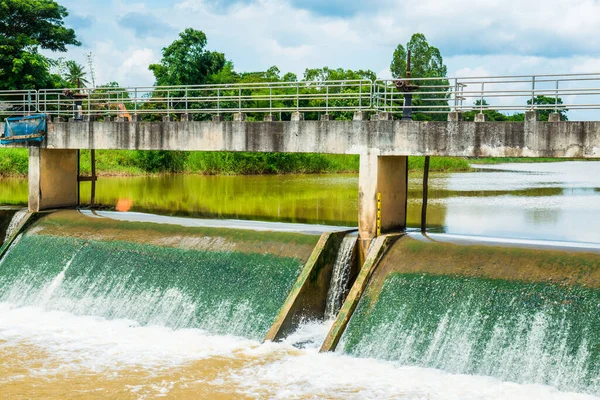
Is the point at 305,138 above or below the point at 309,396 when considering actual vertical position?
above

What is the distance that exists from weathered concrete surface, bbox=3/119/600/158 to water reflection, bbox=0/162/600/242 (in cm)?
647

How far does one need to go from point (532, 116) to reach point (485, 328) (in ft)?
14.7

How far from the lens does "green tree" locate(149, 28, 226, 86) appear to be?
61.3 m

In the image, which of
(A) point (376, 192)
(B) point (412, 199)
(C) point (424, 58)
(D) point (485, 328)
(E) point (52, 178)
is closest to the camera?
(D) point (485, 328)

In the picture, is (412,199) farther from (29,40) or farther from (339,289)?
(29,40)

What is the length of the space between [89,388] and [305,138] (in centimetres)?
806

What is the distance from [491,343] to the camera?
1396cm

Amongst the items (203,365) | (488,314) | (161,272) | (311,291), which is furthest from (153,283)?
(488,314)

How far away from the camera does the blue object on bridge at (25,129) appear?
78.3 feet

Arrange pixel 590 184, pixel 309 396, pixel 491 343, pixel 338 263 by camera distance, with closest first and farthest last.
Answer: pixel 309 396 → pixel 491 343 → pixel 338 263 → pixel 590 184

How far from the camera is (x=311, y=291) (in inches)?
659

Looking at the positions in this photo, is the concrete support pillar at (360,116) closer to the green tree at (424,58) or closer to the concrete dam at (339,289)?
the concrete dam at (339,289)

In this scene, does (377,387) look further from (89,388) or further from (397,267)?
(89,388)

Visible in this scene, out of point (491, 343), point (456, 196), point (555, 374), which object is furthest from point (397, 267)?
point (456, 196)
